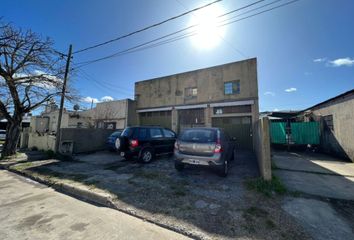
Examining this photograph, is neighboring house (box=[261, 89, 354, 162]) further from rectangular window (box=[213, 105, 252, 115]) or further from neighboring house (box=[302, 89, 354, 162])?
rectangular window (box=[213, 105, 252, 115])

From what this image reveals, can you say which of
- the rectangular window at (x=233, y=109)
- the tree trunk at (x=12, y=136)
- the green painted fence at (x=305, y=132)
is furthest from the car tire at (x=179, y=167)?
the green painted fence at (x=305, y=132)

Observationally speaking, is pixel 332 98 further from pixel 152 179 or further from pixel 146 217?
pixel 146 217

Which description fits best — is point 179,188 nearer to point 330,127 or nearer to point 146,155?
point 146,155

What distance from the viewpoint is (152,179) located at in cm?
534

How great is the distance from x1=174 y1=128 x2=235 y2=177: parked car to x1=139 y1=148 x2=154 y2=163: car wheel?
7.33 ft

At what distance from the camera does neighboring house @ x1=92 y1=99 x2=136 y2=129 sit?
52.5ft

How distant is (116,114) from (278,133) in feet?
48.9

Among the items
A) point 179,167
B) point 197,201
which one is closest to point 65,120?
point 179,167

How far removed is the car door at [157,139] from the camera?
7.89m

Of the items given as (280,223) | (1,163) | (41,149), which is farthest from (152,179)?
(41,149)

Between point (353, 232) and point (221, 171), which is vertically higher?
point (221, 171)

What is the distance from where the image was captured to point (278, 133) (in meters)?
12.6

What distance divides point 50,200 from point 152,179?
267 cm

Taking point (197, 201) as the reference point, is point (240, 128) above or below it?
above
